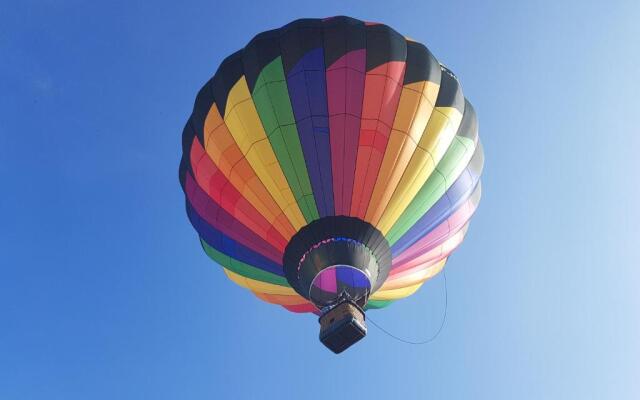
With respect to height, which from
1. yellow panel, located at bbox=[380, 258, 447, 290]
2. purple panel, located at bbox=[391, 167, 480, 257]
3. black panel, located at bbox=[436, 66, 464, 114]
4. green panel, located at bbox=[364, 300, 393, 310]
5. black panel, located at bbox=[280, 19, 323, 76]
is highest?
black panel, located at bbox=[280, 19, 323, 76]

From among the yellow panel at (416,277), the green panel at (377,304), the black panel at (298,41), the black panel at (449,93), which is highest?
the black panel at (298,41)

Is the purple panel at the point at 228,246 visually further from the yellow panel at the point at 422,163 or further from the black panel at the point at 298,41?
the black panel at the point at 298,41

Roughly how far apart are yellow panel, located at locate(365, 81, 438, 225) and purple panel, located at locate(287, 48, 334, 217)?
2.19 feet

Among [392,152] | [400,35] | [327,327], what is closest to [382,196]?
[392,152]

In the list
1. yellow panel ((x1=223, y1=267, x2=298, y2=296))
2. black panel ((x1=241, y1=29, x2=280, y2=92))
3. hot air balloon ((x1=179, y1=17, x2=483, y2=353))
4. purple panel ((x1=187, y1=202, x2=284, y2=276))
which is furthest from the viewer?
yellow panel ((x1=223, y1=267, x2=298, y2=296))

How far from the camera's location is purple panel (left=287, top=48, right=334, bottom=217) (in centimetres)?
818

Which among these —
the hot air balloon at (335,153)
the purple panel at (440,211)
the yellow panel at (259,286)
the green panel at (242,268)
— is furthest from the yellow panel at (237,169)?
the purple panel at (440,211)

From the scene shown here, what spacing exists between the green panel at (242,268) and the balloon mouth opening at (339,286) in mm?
980

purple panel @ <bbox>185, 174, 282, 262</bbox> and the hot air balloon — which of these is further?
purple panel @ <bbox>185, 174, 282, 262</bbox>

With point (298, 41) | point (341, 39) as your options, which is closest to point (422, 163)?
point (341, 39)

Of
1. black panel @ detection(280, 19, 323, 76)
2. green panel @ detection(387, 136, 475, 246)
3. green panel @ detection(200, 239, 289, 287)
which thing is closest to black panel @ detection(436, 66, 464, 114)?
green panel @ detection(387, 136, 475, 246)

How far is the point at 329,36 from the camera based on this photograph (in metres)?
8.43

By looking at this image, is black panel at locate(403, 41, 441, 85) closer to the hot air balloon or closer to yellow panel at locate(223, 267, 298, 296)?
the hot air balloon

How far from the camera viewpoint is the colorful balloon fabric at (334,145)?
819 cm
